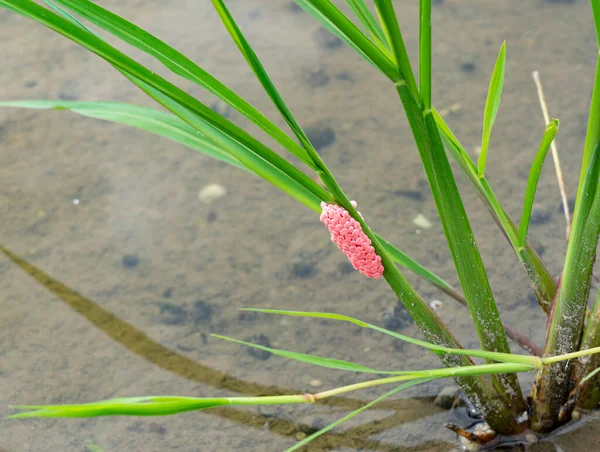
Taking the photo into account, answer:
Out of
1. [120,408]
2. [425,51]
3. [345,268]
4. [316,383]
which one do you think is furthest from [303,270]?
[120,408]

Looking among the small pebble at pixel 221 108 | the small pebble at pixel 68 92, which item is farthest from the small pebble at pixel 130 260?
the small pebble at pixel 68 92

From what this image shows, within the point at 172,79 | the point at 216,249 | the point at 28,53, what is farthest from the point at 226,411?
the point at 28,53

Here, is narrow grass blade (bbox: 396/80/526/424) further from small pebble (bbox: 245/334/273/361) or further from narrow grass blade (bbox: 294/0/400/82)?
small pebble (bbox: 245/334/273/361)

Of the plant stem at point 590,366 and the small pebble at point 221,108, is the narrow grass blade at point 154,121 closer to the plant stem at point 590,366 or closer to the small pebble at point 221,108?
the plant stem at point 590,366

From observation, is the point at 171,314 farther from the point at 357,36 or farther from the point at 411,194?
the point at 357,36

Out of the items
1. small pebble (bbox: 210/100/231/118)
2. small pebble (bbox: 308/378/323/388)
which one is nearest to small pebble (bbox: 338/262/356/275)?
small pebble (bbox: 308/378/323/388)

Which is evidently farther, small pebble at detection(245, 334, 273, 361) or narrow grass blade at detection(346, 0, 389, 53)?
small pebble at detection(245, 334, 273, 361)
